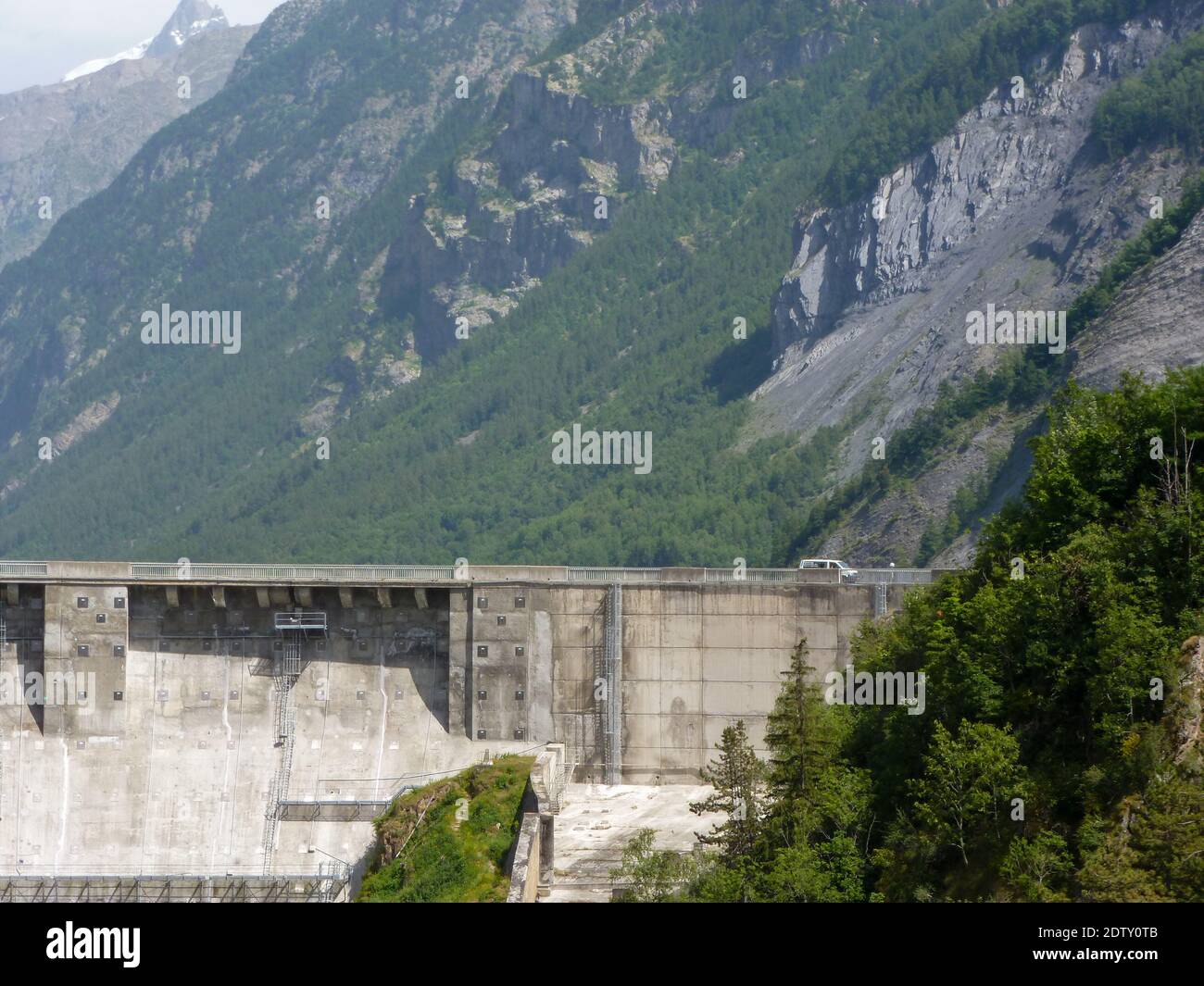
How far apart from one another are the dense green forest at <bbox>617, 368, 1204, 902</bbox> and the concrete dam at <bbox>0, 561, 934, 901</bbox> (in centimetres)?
820

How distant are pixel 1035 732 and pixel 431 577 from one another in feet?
94.6

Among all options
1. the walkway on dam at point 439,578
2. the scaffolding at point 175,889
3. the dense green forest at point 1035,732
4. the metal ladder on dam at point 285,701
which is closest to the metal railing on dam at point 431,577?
the walkway on dam at point 439,578

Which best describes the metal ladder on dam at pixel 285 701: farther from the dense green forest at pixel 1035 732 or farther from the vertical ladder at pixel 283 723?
the dense green forest at pixel 1035 732

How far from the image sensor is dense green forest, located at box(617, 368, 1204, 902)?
4947 cm

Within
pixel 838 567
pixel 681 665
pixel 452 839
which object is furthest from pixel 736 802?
pixel 838 567

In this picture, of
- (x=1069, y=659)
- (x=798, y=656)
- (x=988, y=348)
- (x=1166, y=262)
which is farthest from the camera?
(x=988, y=348)

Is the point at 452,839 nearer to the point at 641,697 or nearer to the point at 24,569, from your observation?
the point at 641,697

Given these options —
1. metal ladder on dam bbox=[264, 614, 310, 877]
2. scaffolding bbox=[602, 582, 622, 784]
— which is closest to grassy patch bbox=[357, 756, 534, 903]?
scaffolding bbox=[602, 582, 622, 784]

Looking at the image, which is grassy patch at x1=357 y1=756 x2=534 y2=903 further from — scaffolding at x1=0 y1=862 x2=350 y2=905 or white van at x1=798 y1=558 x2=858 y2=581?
white van at x1=798 y1=558 x2=858 y2=581

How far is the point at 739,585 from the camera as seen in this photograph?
75500mm

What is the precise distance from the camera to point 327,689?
76375 millimetres
